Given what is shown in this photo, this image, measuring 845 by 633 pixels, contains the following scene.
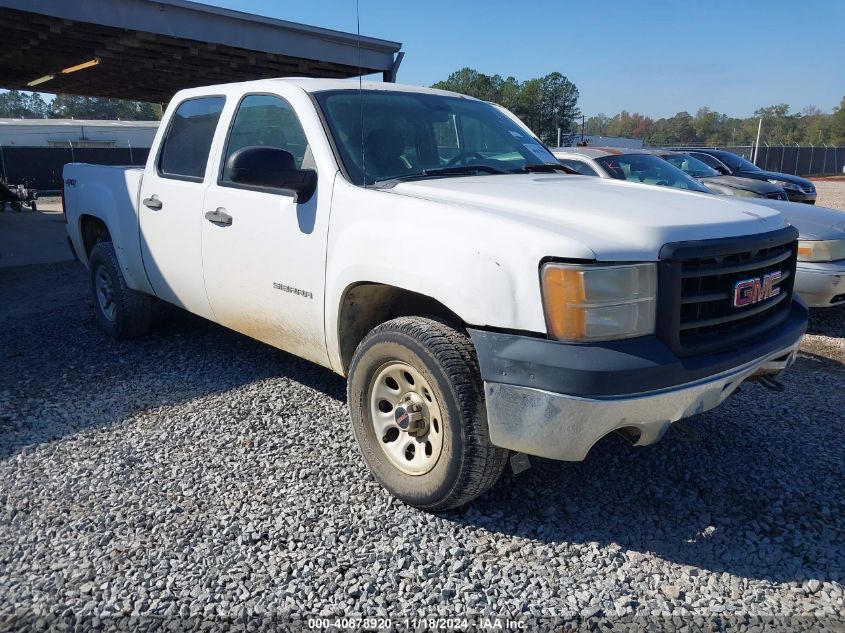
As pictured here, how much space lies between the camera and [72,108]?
11675 cm

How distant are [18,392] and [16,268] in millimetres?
6226

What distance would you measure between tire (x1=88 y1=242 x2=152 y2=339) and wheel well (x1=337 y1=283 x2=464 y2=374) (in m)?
2.79

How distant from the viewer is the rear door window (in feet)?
14.9

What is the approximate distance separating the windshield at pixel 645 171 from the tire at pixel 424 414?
5.20 m

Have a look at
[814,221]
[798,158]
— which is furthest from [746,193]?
[798,158]

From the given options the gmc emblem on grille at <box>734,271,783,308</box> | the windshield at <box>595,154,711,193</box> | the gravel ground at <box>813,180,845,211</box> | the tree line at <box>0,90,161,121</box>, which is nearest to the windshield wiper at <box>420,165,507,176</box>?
the gmc emblem on grille at <box>734,271,783,308</box>

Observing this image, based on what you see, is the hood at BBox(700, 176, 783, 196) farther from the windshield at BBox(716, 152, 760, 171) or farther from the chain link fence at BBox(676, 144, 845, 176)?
the chain link fence at BBox(676, 144, 845, 176)

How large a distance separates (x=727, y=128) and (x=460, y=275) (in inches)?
4390

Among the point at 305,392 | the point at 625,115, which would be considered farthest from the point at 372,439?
the point at 625,115

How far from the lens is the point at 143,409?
4.41 meters

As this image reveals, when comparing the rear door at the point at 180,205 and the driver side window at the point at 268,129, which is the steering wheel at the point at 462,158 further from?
the rear door at the point at 180,205

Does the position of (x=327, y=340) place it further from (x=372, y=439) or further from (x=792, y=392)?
(x=792, y=392)

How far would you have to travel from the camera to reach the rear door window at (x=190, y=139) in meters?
4.53

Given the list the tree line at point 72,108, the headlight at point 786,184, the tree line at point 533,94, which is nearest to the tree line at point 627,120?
the tree line at point 533,94
